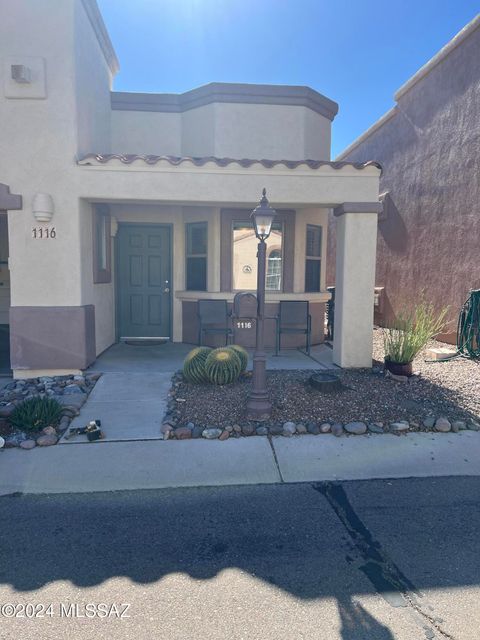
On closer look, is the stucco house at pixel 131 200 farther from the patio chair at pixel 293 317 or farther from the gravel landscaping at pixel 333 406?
the gravel landscaping at pixel 333 406

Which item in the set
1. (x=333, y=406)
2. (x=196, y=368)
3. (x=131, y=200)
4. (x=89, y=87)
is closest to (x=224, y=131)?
(x=89, y=87)

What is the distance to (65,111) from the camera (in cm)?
616

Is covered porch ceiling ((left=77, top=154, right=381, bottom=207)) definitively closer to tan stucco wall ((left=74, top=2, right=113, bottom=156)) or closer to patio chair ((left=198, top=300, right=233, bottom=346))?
tan stucco wall ((left=74, top=2, right=113, bottom=156))

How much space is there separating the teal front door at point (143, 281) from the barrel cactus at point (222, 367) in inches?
132

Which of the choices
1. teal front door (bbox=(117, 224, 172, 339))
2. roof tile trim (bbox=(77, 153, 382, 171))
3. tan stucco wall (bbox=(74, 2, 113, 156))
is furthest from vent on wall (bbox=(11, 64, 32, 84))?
teal front door (bbox=(117, 224, 172, 339))

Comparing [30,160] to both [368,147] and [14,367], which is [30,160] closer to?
[14,367]

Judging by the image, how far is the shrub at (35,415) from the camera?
4.56 meters


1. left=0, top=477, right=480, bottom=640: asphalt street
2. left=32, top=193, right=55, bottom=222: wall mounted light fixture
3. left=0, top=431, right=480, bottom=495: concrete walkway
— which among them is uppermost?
left=32, top=193, right=55, bottom=222: wall mounted light fixture

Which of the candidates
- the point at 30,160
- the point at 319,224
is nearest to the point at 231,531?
the point at 30,160

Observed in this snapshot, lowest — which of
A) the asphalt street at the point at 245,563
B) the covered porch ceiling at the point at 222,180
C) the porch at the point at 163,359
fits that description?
the asphalt street at the point at 245,563

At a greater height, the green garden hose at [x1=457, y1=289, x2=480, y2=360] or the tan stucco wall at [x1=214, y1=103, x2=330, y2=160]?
the tan stucco wall at [x1=214, y1=103, x2=330, y2=160]

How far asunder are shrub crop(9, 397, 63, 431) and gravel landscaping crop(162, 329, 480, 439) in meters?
1.21

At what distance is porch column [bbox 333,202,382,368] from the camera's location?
6707 mm

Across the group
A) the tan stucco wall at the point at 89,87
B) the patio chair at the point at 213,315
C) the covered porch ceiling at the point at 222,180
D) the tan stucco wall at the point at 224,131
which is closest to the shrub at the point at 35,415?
the covered porch ceiling at the point at 222,180
